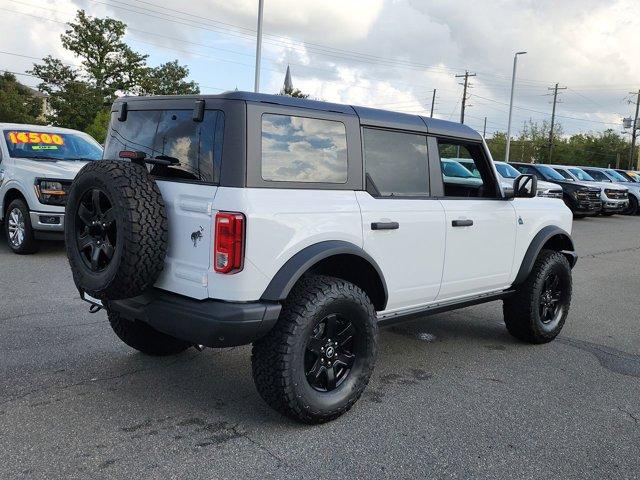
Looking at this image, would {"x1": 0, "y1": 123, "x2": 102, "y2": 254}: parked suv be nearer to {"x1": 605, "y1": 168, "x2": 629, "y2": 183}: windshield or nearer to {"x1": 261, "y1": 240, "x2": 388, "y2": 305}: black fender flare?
{"x1": 261, "y1": 240, "x2": 388, "y2": 305}: black fender flare

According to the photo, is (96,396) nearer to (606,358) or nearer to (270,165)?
(270,165)

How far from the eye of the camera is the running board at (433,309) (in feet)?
13.6

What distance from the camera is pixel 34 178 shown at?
330 inches

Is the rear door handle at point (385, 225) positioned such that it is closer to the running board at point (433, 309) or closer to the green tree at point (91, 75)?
the running board at point (433, 309)

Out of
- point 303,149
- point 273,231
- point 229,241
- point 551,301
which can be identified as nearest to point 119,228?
point 229,241

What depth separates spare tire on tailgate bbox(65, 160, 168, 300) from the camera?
10.7 feet

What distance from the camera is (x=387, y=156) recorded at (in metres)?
4.12

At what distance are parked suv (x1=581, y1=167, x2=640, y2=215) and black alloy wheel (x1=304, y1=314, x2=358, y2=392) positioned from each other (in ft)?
73.7

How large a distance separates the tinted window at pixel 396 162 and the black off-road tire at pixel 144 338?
1.85 metres

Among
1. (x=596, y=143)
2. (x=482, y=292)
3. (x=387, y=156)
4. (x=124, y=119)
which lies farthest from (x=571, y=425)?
(x=596, y=143)

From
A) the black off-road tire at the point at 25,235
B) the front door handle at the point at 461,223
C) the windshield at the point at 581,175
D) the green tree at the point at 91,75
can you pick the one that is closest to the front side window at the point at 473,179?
the front door handle at the point at 461,223

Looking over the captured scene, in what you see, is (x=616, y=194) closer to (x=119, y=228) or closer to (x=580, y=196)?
(x=580, y=196)

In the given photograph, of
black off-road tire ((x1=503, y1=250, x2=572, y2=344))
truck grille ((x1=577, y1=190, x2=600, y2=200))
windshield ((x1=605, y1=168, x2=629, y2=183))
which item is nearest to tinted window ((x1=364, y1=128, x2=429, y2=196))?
black off-road tire ((x1=503, y1=250, x2=572, y2=344))

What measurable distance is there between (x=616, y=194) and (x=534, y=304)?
59.5 ft
